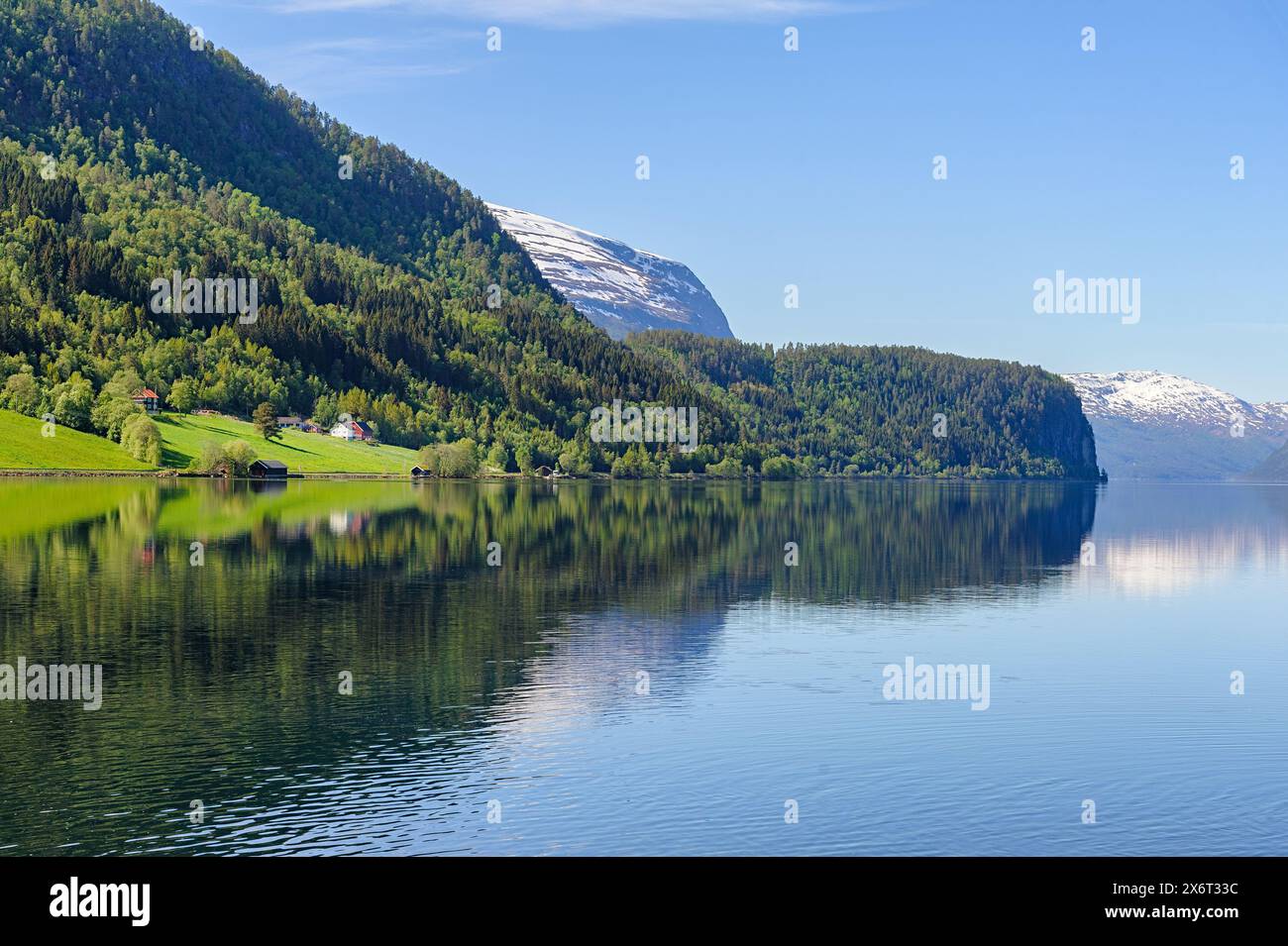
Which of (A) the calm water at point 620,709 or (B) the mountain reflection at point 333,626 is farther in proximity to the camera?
(B) the mountain reflection at point 333,626

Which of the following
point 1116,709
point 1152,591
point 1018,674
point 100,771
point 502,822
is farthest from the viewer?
point 1152,591

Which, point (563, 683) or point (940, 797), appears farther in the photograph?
point (563, 683)

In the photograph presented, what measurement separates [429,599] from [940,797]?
44.8 meters

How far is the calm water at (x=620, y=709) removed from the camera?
3669 centimetres

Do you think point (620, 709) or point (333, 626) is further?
point (333, 626)

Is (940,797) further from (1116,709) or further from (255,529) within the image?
(255,529)

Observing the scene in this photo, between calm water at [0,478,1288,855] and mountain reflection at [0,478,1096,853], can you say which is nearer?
calm water at [0,478,1288,855]

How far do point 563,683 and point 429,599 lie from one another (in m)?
26.6

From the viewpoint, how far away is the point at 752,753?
44.4 m

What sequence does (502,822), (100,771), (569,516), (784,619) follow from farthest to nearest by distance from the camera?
(569,516) → (784,619) → (100,771) → (502,822)

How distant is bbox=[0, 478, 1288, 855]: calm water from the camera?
36688 mm

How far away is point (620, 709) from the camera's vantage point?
166 ft

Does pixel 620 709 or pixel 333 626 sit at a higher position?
pixel 333 626
